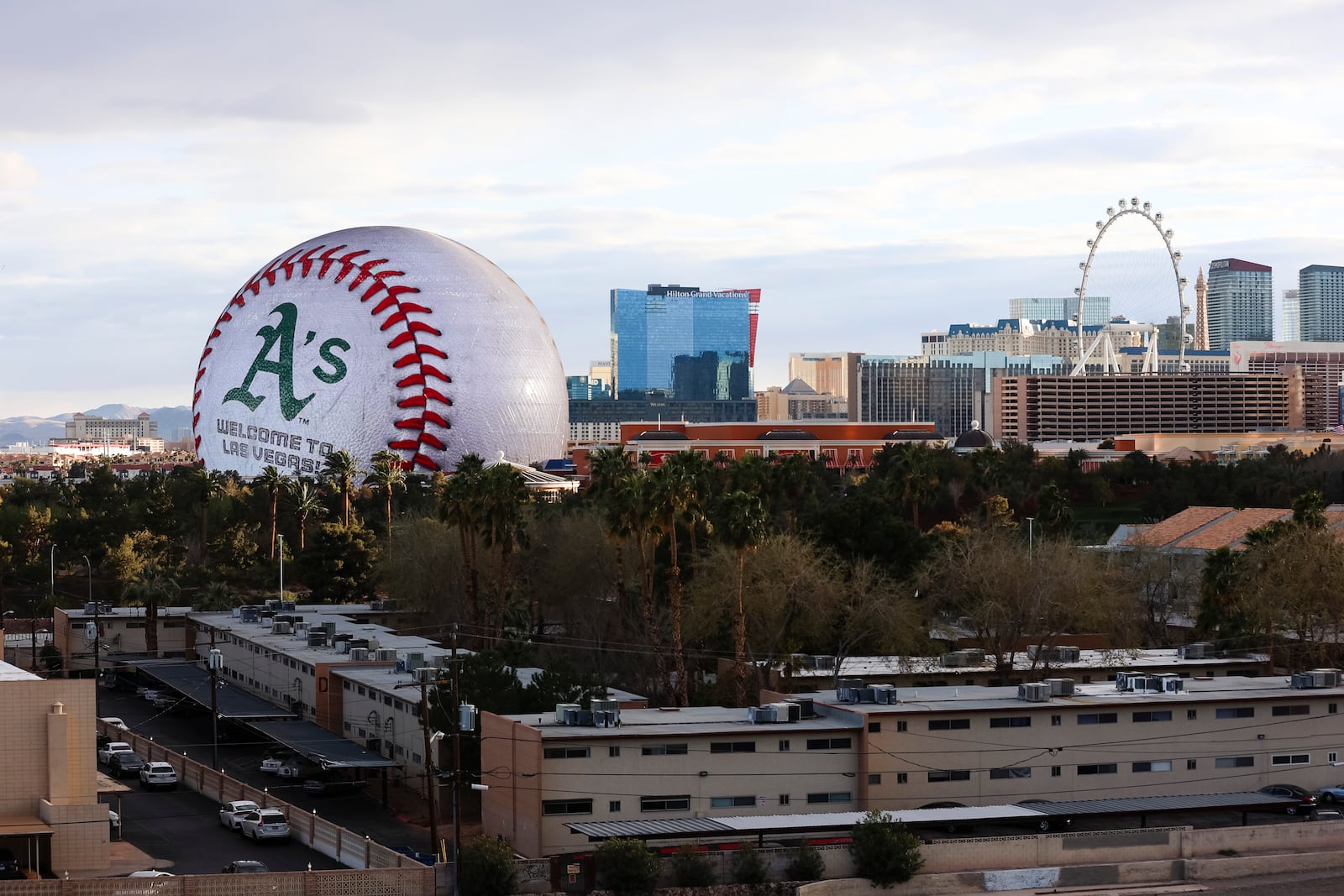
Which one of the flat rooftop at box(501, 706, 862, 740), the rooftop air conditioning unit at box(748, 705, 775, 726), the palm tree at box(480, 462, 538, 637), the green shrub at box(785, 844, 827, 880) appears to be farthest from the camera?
the palm tree at box(480, 462, 538, 637)

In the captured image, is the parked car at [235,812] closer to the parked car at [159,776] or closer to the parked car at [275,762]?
the parked car at [159,776]

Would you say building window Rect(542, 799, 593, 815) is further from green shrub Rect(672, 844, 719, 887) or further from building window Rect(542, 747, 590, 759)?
green shrub Rect(672, 844, 719, 887)

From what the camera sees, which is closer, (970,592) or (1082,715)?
(1082,715)

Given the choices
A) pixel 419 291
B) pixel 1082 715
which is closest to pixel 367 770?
pixel 1082 715

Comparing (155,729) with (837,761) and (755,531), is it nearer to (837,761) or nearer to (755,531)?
(755,531)

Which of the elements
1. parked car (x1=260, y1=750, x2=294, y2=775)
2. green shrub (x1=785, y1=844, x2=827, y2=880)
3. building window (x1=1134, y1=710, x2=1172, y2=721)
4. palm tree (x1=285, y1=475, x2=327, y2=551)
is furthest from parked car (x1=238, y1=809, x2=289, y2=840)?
palm tree (x1=285, y1=475, x2=327, y2=551)

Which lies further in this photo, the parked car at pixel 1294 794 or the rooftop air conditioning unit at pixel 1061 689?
the rooftop air conditioning unit at pixel 1061 689

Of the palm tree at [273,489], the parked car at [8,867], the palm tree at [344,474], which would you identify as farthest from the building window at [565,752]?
the palm tree at [273,489]
